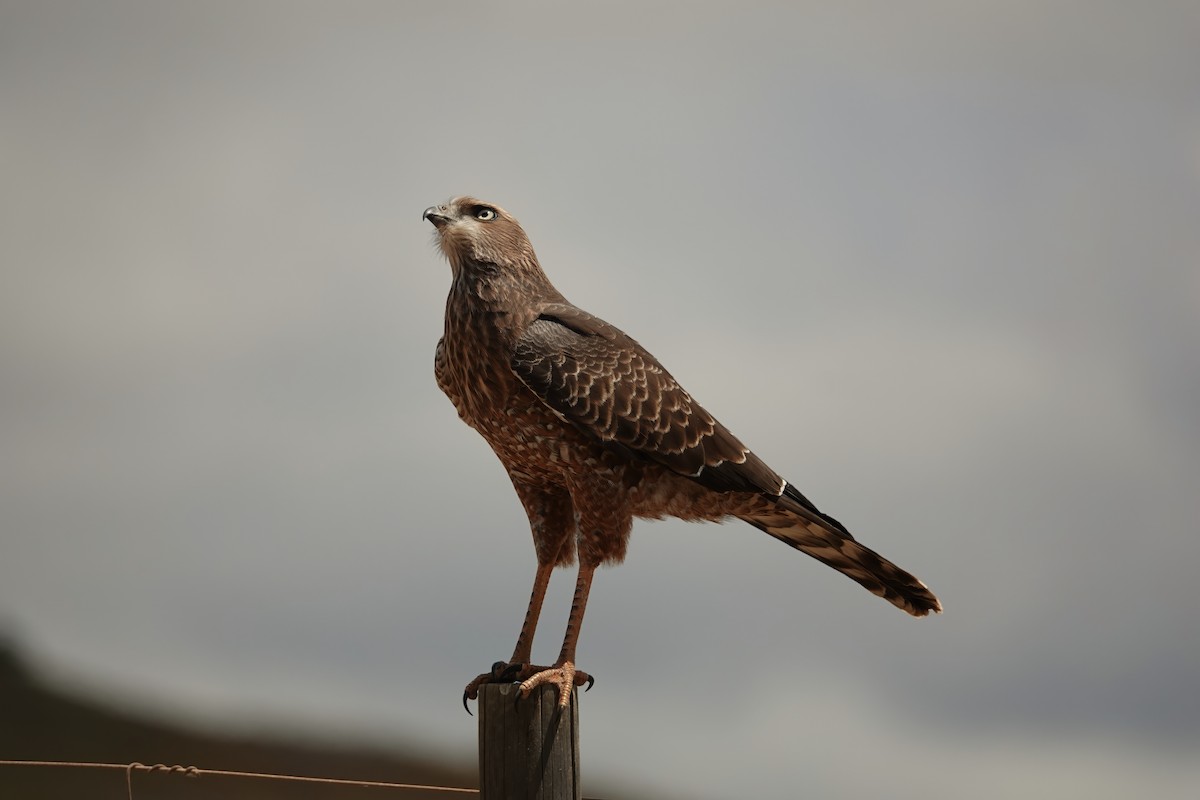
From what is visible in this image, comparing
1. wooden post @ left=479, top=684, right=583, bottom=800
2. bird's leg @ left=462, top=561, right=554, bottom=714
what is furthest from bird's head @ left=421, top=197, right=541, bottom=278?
wooden post @ left=479, top=684, right=583, bottom=800

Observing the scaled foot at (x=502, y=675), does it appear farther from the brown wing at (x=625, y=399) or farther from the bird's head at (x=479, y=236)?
the bird's head at (x=479, y=236)

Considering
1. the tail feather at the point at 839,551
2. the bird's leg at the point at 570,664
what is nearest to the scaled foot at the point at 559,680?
the bird's leg at the point at 570,664

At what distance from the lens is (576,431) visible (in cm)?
412

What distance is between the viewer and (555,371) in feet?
13.3

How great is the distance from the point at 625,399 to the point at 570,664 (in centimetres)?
104

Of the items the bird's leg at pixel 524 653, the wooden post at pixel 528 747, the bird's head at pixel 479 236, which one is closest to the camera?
the wooden post at pixel 528 747

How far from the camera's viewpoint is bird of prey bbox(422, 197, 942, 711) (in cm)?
409

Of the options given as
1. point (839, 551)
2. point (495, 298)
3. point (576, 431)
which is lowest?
point (839, 551)

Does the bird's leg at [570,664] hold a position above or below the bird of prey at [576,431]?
below

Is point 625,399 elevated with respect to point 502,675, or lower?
elevated

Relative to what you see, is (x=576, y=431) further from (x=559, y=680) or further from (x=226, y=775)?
(x=226, y=775)

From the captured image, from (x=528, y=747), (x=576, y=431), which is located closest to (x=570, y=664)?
(x=528, y=747)

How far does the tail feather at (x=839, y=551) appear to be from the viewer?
4.48m

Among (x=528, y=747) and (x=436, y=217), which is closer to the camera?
(x=528, y=747)
